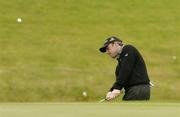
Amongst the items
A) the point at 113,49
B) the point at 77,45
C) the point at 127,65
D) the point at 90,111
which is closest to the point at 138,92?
the point at 127,65

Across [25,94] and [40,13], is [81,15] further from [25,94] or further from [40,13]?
[25,94]

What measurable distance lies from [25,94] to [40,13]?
217 inches

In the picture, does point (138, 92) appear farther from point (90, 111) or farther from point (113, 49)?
point (90, 111)

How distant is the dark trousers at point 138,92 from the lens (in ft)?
21.4

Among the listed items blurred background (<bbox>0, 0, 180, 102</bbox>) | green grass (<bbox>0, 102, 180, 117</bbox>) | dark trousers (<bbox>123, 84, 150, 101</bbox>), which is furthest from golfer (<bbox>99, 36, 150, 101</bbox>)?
blurred background (<bbox>0, 0, 180, 102</bbox>)

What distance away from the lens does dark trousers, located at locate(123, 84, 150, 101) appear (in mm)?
6512

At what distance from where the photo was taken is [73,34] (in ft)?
56.6

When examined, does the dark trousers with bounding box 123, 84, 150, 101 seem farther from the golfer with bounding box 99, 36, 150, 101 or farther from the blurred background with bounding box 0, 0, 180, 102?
the blurred background with bounding box 0, 0, 180, 102

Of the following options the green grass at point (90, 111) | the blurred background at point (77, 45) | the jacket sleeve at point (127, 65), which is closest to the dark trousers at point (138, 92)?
the jacket sleeve at point (127, 65)

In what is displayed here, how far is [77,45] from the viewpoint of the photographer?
16.5 metres

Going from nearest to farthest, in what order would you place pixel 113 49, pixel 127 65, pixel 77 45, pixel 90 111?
pixel 90 111
pixel 127 65
pixel 113 49
pixel 77 45

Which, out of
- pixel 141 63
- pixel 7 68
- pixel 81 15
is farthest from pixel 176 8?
pixel 141 63

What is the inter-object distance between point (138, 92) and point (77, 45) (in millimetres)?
10100

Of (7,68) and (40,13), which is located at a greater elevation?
(40,13)
